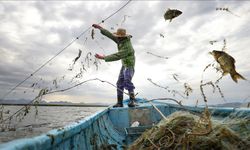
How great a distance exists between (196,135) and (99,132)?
2.99 meters

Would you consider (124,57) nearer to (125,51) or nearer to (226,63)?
(125,51)

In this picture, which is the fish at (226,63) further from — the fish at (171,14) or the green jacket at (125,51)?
the green jacket at (125,51)

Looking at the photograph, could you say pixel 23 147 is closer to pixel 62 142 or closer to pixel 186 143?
pixel 62 142

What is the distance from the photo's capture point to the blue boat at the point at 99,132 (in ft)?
6.75

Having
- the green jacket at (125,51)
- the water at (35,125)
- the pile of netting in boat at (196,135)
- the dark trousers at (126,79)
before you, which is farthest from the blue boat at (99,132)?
the green jacket at (125,51)

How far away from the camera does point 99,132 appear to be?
5.12 meters

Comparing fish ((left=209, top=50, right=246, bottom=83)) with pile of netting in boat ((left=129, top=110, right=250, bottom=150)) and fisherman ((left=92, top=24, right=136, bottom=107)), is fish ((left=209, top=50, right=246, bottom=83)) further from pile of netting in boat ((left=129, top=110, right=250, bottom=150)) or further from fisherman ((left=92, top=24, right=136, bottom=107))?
fisherman ((left=92, top=24, right=136, bottom=107))

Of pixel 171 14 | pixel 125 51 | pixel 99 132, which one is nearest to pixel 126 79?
pixel 125 51

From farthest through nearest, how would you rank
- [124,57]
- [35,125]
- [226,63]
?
[35,125] → [124,57] → [226,63]

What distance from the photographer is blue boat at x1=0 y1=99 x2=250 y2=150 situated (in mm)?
2057

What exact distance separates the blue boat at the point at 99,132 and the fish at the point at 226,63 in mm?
681

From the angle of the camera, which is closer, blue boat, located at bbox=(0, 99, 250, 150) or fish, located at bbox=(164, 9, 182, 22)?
blue boat, located at bbox=(0, 99, 250, 150)

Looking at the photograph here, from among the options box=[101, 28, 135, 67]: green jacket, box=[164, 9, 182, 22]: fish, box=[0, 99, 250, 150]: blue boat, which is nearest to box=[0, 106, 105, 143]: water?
box=[0, 99, 250, 150]: blue boat

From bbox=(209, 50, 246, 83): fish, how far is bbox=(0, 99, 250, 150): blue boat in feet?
2.23
